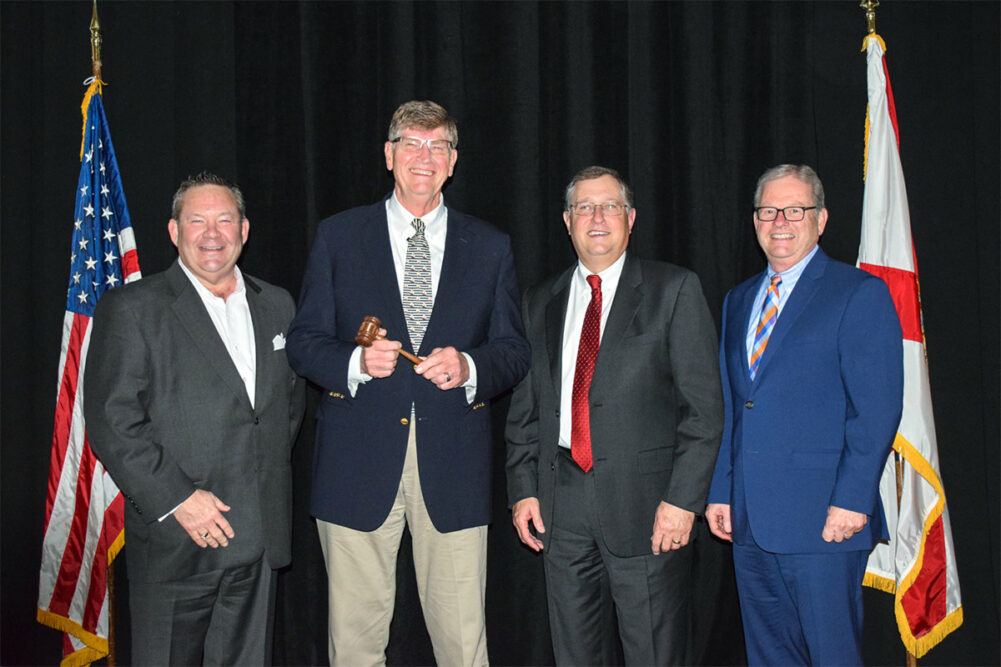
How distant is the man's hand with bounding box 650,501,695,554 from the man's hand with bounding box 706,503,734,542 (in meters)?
0.23

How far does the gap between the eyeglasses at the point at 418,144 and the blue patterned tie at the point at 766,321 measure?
123 cm

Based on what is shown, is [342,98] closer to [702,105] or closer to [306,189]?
[306,189]

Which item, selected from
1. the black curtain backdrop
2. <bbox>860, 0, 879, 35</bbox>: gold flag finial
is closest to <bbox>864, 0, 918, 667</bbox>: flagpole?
<bbox>860, 0, 879, 35</bbox>: gold flag finial

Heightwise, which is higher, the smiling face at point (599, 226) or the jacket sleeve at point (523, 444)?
the smiling face at point (599, 226)

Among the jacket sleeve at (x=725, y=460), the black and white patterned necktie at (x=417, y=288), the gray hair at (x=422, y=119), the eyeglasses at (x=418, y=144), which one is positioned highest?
the gray hair at (x=422, y=119)

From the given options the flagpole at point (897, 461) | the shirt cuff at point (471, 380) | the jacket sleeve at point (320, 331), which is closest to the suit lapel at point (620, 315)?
the shirt cuff at point (471, 380)

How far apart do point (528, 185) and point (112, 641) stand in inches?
106

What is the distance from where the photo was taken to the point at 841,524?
223 cm

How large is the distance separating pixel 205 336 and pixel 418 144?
36.9 inches

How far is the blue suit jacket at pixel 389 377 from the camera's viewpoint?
2344 mm

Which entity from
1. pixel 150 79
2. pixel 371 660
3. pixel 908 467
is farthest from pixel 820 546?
pixel 150 79

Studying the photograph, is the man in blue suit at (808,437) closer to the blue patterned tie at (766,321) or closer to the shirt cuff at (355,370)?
the blue patterned tie at (766,321)

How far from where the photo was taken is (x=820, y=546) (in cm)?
229

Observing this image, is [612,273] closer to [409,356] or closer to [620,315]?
[620,315]
